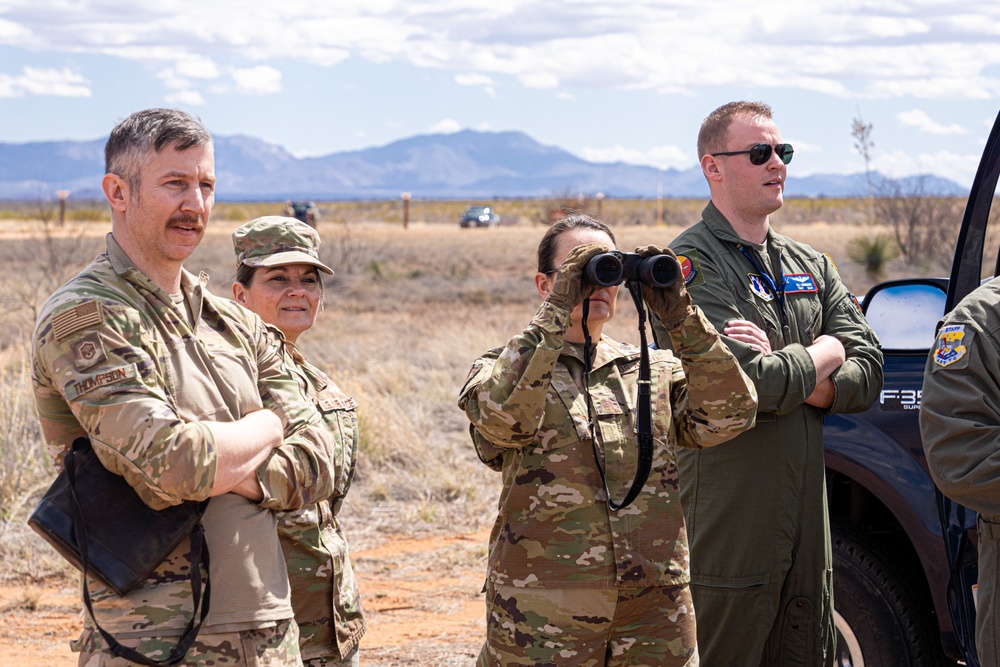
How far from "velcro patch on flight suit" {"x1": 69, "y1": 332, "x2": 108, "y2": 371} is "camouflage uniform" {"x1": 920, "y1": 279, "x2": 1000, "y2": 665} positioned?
6.56ft

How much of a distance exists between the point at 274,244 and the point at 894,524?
2512mm

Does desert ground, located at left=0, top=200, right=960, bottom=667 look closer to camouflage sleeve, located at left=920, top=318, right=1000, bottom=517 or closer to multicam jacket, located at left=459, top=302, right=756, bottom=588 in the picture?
multicam jacket, located at left=459, top=302, right=756, bottom=588

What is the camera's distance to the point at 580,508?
294 cm

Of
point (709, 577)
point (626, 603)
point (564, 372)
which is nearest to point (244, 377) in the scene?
point (564, 372)

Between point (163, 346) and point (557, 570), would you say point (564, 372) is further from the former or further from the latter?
point (163, 346)

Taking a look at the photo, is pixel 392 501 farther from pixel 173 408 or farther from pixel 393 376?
pixel 173 408

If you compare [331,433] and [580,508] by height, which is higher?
[331,433]

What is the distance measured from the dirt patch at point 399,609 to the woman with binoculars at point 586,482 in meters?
2.25

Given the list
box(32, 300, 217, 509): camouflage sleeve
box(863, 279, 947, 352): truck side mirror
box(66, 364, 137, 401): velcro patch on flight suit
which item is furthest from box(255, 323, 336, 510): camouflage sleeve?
box(863, 279, 947, 352): truck side mirror

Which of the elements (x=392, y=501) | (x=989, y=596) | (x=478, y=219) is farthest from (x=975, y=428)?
(x=478, y=219)

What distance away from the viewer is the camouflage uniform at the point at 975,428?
9.02 ft

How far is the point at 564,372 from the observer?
309cm

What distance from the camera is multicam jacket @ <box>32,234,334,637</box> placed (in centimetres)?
224

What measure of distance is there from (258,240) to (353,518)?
13.7ft
